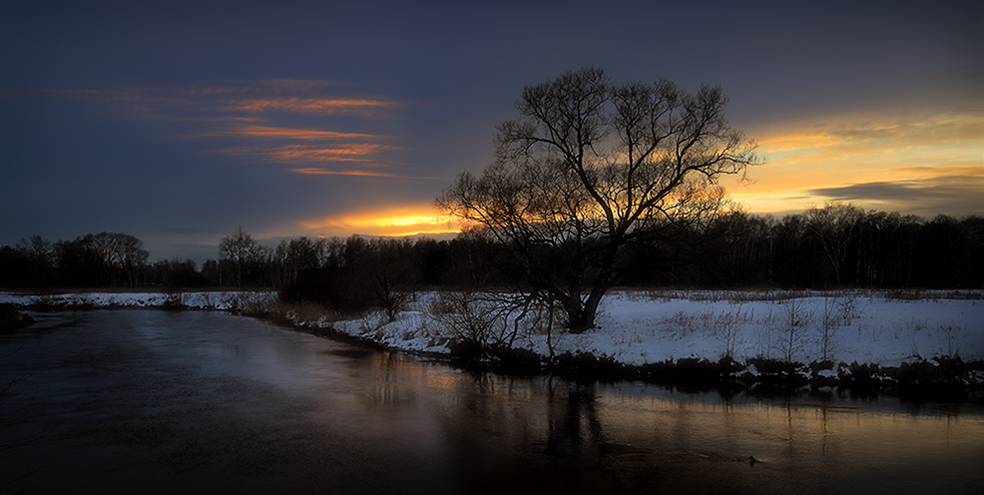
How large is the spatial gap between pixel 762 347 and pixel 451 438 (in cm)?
1118

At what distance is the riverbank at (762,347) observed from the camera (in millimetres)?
14570

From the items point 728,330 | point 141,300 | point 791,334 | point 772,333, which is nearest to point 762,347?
point 791,334

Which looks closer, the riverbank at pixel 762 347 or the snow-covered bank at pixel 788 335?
the riverbank at pixel 762 347

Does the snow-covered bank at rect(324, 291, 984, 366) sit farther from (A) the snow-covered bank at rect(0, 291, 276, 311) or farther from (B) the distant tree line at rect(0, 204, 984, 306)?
(A) the snow-covered bank at rect(0, 291, 276, 311)

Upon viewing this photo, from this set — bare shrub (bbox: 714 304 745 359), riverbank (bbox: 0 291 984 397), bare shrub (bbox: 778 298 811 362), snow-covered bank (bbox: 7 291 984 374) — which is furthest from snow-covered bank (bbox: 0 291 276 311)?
bare shrub (bbox: 778 298 811 362)

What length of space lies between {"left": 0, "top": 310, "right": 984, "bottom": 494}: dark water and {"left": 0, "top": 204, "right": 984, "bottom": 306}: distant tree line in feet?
20.6

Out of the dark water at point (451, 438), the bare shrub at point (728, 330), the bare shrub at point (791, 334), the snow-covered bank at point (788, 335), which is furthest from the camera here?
the bare shrub at point (728, 330)

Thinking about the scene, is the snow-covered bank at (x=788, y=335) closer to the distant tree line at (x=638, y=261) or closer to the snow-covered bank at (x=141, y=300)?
the distant tree line at (x=638, y=261)

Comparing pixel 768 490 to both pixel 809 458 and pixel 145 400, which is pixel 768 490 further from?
A: pixel 145 400

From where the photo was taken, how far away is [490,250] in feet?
69.3

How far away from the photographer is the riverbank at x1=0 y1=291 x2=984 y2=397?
14570 millimetres

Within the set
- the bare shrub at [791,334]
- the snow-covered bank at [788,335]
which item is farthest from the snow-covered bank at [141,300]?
the bare shrub at [791,334]

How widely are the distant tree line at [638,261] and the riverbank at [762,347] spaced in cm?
216

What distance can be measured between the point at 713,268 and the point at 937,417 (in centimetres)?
834
